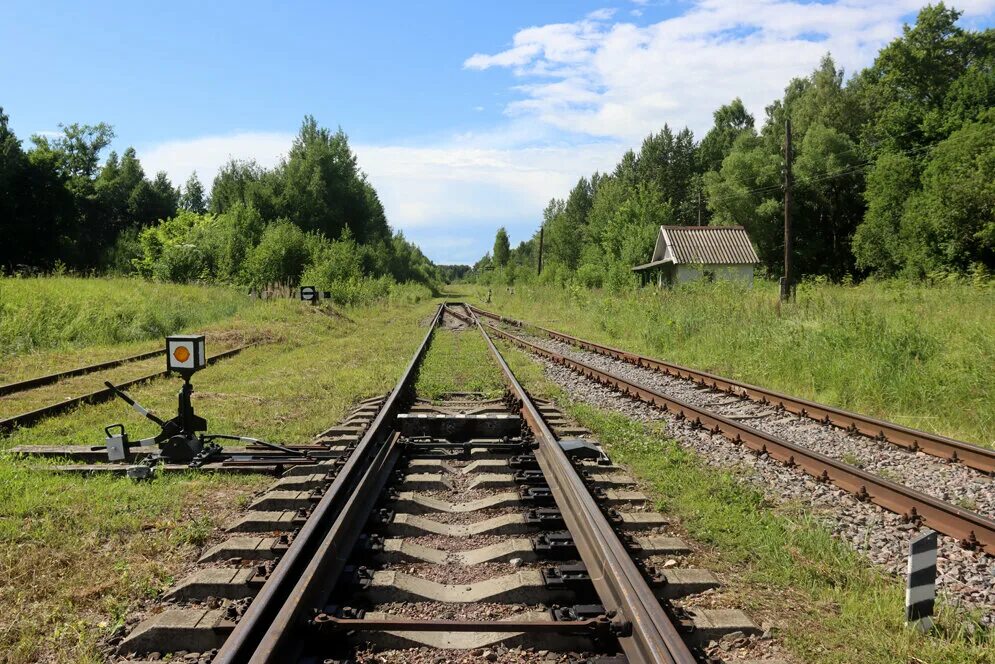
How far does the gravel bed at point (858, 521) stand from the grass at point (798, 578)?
0.17 m

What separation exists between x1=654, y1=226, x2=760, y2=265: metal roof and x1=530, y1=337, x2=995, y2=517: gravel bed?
34638 millimetres

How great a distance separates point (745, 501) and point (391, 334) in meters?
15.6

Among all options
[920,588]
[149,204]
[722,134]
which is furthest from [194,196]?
[920,588]

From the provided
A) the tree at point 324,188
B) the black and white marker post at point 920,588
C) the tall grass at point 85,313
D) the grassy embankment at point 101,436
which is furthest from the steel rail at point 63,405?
the tree at point 324,188

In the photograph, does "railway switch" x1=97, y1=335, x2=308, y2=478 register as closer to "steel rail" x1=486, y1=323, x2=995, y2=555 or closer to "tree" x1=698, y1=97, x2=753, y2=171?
"steel rail" x1=486, y1=323, x2=995, y2=555

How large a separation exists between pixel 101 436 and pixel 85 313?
10864mm

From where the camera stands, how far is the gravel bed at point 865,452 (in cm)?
504

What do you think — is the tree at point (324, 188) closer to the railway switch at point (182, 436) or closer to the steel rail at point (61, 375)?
the steel rail at point (61, 375)

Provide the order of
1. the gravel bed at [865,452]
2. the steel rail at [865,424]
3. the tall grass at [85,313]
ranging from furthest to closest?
the tall grass at [85,313], the steel rail at [865,424], the gravel bed at [865,452]

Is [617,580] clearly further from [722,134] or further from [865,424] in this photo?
[722,134]

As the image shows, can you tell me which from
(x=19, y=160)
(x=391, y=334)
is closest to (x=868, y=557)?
(x=391, y=334)

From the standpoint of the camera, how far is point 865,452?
6.22 metres

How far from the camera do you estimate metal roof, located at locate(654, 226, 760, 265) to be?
4319 cm

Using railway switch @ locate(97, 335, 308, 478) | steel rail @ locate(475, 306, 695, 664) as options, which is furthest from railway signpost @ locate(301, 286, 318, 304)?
steel rail @ locate(475, 306, 695, 664)
